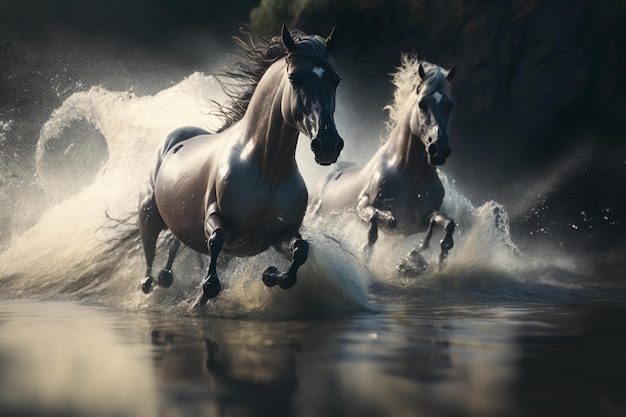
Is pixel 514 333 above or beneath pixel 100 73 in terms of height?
beneath

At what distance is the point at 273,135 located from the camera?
24.0ft

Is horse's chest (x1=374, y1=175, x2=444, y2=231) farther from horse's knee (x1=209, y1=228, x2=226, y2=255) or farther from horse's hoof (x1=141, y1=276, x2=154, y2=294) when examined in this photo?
horse's knee (x1=209, y1=228, x2=226, y2=255)

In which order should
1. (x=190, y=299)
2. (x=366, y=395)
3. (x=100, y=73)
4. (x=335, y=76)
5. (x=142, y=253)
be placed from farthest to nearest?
(x=100, y=73) → (x=142, y=253) → (x=190, y=299) → (x=335, y=76) → (x=366, y=395)

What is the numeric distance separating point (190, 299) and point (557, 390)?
4.87 meters

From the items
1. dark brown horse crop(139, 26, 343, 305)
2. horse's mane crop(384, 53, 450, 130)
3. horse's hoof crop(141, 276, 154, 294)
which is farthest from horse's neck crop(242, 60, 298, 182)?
horse's mane crop(384, 53, 450, 130)

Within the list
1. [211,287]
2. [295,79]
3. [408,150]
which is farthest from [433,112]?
[211,287]

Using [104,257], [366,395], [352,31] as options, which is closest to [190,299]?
[104,257]

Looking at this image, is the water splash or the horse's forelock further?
the water splash

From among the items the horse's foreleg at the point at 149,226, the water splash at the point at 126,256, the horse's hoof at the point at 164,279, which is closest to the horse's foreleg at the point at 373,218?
the water splash at the point at 126,256

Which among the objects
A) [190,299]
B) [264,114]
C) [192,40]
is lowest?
[190,299]

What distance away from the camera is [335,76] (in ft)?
22.6

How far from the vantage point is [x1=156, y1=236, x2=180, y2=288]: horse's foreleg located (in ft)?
29.8

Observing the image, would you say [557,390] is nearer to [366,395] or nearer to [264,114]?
[366,395]

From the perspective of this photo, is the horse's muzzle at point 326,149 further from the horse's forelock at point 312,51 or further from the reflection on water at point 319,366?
the reflection on water at point 319,366
